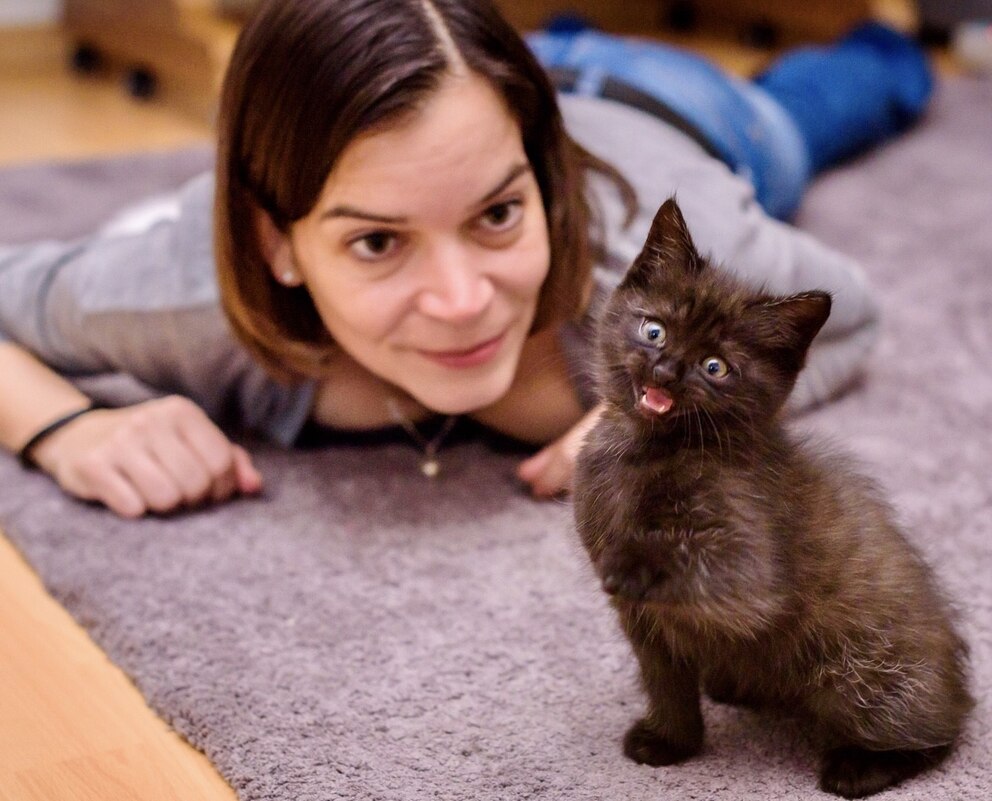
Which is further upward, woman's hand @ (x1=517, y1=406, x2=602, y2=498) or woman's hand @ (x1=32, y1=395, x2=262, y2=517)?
woman's hand @ (x1=517, y1=406, x2=602, y2=498)

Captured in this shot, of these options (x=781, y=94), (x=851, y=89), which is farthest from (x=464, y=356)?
(x=851, y=89)

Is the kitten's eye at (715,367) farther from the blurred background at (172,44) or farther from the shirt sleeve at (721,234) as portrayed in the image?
the blurred background at (172,44)

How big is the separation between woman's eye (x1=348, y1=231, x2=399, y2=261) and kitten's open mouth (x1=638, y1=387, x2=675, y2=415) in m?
0.60

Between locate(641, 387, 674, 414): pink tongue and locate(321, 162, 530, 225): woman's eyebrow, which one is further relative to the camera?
locate(321, 162, 530, 225): woman's eyebrow

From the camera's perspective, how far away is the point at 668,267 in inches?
37.2

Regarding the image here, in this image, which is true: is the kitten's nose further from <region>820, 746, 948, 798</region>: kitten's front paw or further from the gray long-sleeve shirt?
the gray long-sleeve shirt

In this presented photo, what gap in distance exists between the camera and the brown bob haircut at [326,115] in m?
1.39

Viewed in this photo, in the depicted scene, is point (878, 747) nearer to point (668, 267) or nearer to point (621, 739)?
point (621, 739)

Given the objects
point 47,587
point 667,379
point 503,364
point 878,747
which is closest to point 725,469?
point 667,379

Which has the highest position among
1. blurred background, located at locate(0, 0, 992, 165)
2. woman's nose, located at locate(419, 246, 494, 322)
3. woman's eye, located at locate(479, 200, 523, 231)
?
woman's eye, located at locate(479, 200, 523, 231)

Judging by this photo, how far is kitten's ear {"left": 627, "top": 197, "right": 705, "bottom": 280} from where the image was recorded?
3.06ft

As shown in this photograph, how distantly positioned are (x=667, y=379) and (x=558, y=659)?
1.65 feet

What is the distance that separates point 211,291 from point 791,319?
1.08 meters

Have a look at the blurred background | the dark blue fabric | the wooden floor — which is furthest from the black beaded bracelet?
the dark blue fabric
